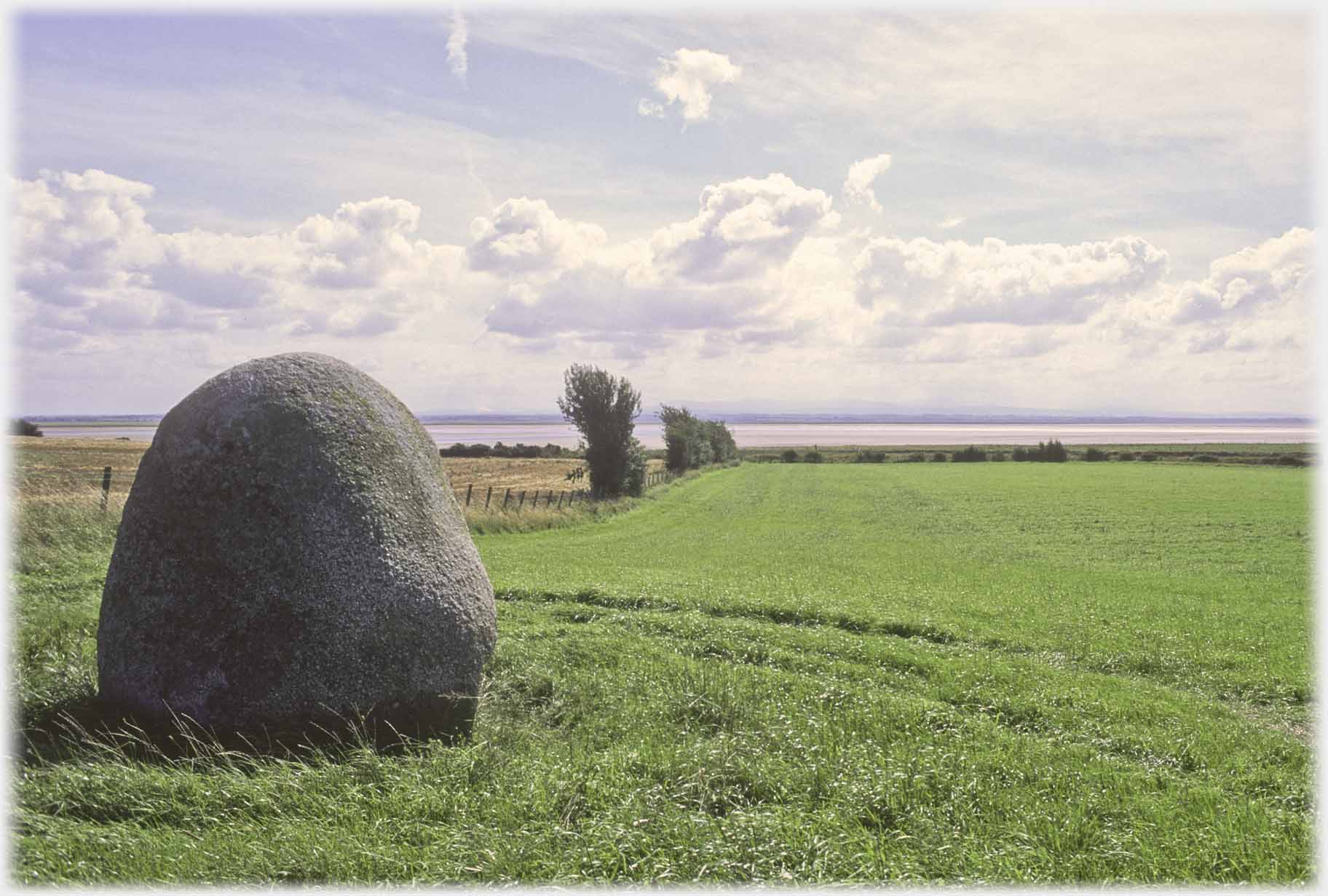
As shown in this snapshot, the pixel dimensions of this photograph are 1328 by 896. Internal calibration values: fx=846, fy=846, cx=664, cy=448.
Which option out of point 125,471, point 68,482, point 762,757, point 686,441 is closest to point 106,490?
point 68,482

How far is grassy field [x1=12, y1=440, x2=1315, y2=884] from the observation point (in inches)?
249

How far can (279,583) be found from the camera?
334 inches

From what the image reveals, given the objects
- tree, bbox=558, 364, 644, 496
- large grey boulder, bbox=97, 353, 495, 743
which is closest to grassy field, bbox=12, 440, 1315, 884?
large grey boulder, bbox=97, 353, 495, 743

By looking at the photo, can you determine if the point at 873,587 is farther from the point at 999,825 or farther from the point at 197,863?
the point at 197,863

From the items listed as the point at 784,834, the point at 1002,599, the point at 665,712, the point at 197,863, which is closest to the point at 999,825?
the point at 784,834

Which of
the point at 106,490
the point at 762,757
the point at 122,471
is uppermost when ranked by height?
the point at 106,490

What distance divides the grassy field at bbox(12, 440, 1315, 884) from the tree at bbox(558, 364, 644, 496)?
3052 centimetres

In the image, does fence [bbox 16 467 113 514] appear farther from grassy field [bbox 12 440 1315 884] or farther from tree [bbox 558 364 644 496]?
tree [bbox 558 364 644 496]

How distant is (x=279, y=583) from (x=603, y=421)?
42.9m

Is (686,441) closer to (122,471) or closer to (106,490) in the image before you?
(122,471)

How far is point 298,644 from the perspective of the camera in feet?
27.7

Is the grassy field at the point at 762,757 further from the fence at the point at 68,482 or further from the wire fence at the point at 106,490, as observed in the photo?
the wire fence at the point at 106,490

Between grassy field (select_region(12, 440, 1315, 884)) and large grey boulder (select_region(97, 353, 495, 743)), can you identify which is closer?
grassy field (select_region(12, 440, 1315, 884))

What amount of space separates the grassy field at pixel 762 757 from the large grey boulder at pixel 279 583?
0.59m
